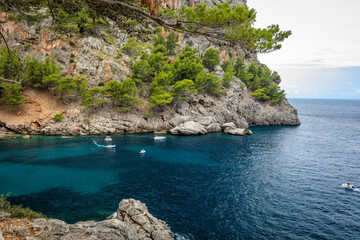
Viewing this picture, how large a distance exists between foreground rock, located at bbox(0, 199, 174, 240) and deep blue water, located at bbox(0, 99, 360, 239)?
267 centimetres

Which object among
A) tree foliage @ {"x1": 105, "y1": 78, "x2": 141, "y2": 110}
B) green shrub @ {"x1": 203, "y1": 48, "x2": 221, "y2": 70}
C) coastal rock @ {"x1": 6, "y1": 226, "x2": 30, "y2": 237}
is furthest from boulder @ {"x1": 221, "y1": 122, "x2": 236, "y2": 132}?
coastal rock @ {"x1": 6, "y1": 226, "x2": 30, "y2": 237}

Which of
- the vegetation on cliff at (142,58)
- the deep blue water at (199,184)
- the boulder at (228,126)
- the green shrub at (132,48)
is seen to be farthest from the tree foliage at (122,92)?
the boulder at (228,126)

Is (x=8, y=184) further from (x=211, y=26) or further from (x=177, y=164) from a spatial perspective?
(x=211, y=26)

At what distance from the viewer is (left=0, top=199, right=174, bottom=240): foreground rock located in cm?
701

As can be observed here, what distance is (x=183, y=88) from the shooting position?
2080 inches

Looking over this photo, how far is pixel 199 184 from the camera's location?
72.8 ft

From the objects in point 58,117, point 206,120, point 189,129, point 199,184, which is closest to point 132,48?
point 58,117

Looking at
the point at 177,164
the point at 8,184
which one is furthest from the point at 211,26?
the point at 8,184

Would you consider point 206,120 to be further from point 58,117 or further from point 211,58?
Result: point 58,117

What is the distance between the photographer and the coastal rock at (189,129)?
4887 centimetres

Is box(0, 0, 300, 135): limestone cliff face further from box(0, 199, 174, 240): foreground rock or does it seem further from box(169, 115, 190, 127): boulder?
box(0, 199, 174, 240): foreground rock

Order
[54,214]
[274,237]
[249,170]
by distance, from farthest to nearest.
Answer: [249,170], [54,214], [274,237]

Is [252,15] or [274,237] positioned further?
[274,237]

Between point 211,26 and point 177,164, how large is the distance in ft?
73.7
